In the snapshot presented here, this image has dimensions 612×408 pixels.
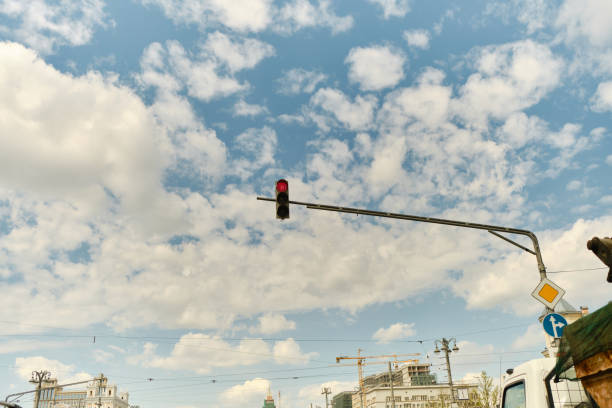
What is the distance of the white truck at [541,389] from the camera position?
5383 mm

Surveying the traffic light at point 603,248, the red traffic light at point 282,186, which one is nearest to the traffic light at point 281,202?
the red traffic light at point 282,186

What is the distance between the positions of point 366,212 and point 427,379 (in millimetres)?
176974

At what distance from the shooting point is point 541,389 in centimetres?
561

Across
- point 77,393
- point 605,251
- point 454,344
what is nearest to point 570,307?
point 454,344

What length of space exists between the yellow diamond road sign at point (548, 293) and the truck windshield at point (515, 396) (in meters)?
4.94

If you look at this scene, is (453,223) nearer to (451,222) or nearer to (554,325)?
(451,222)

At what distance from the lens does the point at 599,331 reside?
10.2 ft

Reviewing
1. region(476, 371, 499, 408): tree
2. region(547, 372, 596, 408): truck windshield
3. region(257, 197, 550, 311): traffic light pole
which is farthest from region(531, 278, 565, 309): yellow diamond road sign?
region(476, 371, 499, 408): tree

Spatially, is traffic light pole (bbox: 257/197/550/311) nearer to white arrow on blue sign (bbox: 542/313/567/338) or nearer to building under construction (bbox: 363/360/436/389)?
white arrow on blue sign (bbox: 542/313/567/338)

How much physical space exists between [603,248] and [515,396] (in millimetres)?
3627

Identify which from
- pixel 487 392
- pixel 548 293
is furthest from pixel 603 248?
pixel 487 392

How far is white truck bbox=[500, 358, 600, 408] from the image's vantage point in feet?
17.7

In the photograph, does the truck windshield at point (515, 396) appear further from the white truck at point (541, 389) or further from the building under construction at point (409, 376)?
the building under construction at point (409, 376)

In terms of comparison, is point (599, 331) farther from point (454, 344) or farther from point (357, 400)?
point (357, 400)
